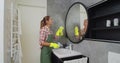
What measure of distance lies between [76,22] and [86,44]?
609mm

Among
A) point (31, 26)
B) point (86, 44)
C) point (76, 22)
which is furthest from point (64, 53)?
point (31, 26)

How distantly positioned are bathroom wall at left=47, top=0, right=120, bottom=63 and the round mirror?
13 cm

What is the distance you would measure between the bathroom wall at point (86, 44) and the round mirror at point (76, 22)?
0.13 meters

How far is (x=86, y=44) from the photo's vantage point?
2.23m

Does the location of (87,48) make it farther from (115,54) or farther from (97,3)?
(97,3)

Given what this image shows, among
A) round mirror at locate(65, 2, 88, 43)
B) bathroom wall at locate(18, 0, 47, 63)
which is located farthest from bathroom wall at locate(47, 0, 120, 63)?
bathroom wall at locate(18, 0, 47, 63)

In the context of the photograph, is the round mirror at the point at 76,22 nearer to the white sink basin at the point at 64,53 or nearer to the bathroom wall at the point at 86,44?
the bathroom wall at the point at 86,44

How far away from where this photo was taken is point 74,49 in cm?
267

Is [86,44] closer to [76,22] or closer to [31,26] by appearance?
[76,22]

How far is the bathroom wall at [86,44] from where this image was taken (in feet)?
5.79

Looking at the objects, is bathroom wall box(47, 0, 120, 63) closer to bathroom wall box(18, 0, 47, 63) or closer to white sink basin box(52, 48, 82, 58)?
white sink basin box(52, 48, 82, 58)

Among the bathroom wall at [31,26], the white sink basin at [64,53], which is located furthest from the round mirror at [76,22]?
the bathroom wall at [31,26]

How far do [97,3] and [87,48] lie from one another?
81 centimetres

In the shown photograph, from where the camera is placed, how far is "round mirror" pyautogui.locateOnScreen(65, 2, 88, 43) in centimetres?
234
